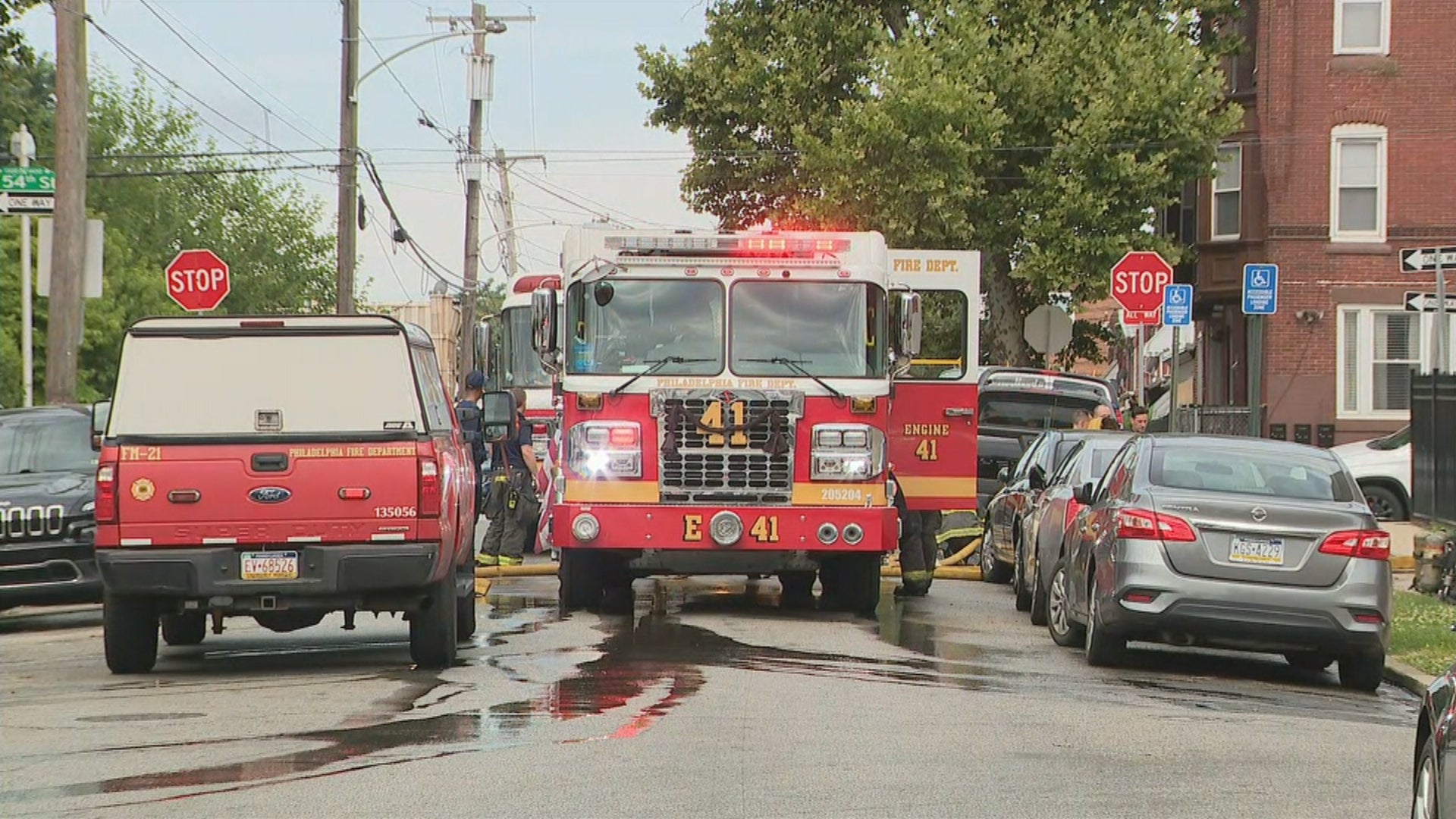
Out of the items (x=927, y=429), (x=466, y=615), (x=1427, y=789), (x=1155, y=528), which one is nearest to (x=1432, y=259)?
(x=927, y=429)

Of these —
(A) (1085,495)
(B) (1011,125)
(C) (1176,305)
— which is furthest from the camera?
(B) (1011,125)

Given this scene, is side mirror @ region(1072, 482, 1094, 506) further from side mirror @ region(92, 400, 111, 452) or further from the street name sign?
the street name sign

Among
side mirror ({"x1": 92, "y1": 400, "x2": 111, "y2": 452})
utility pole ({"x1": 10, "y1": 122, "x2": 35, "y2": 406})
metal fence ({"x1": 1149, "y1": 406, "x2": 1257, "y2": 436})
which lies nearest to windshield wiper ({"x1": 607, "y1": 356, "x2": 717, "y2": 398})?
side mirror ({"x1": 92, "y1": 400, "x2": 111, "y2": 452})

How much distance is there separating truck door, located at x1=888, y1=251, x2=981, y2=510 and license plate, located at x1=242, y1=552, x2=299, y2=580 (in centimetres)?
706

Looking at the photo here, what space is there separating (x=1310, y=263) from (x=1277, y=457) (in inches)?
986

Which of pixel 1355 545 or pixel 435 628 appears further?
pixel 1355 545

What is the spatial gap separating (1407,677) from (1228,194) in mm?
26880

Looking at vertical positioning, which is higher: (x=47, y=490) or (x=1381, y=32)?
(x=1381, y=32)

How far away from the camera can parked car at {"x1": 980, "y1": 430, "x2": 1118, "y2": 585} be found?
63.8ft

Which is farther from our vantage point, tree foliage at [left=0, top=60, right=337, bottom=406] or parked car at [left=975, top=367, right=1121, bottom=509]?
tree foliage at [left=0, top=60, right=337, bottom=406]

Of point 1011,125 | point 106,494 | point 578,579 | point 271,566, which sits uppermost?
point 1011,125

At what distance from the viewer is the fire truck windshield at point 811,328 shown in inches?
652

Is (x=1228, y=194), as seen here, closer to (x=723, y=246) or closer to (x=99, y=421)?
(x=723, y=246)

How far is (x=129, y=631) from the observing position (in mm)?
13352
